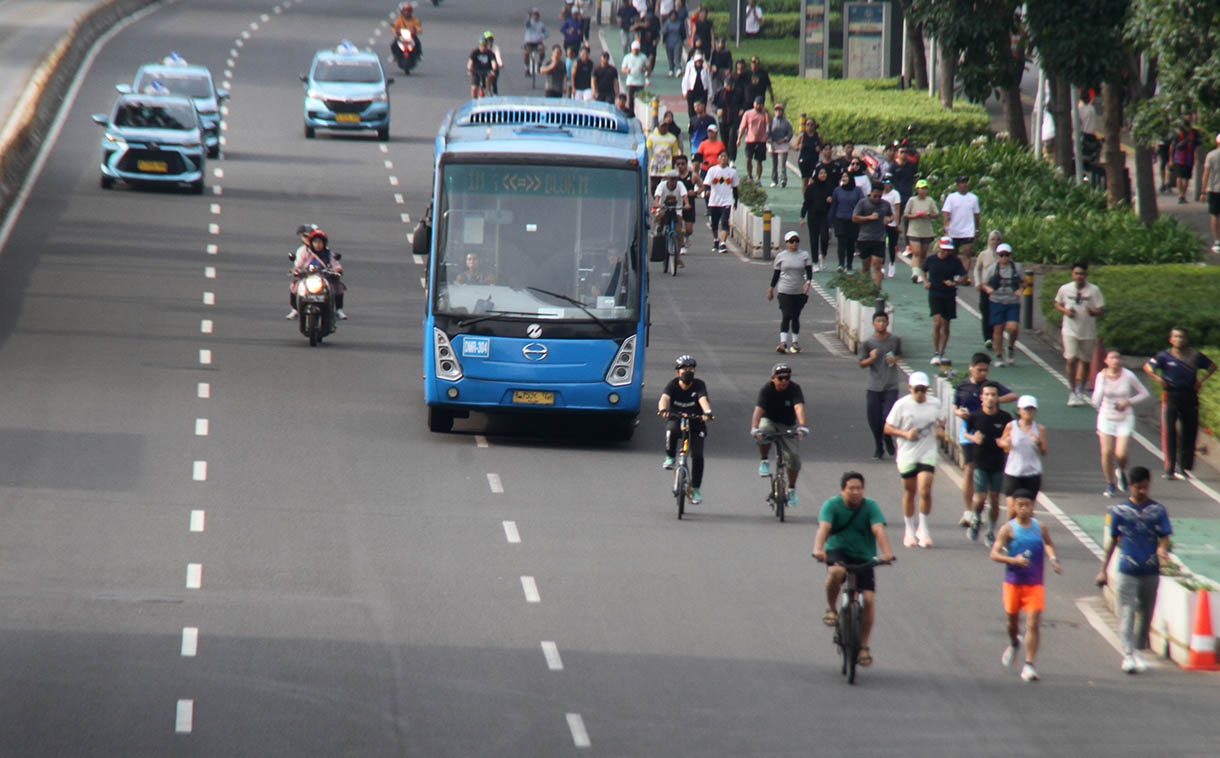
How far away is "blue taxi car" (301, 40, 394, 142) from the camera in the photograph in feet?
148

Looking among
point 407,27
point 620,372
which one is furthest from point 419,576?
point 407,27

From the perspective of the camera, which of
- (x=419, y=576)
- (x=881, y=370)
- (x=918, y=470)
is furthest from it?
(x=881, y=370)

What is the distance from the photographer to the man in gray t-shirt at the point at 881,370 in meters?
21.5

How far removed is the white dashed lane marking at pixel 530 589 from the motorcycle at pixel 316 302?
34.2 feet

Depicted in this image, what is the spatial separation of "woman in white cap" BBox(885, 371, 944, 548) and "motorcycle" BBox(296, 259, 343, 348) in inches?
399

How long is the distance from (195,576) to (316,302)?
10.2m

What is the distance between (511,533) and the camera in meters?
18.5

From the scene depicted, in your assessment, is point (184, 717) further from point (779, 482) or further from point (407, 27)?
point (407, 27)

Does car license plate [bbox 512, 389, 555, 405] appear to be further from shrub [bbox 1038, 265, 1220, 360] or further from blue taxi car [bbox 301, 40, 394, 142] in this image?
blue taxi car [bbox 301, 40, 394, 142]

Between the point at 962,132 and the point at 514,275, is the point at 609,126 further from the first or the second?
the point at 962,132

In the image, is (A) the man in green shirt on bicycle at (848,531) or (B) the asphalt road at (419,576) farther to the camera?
(A) the man in green shirt on bicycle at (848,531)

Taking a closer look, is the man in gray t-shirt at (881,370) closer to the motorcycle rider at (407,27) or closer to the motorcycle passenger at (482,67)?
the motorcycle passenger at (482,67)

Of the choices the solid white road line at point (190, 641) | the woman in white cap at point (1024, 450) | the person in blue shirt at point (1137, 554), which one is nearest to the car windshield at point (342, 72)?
the woman in white cap at point (1024, 450)

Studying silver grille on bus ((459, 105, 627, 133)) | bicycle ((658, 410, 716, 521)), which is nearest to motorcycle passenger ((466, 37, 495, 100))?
silver grille on bus ((459, 105, 627, 133))
